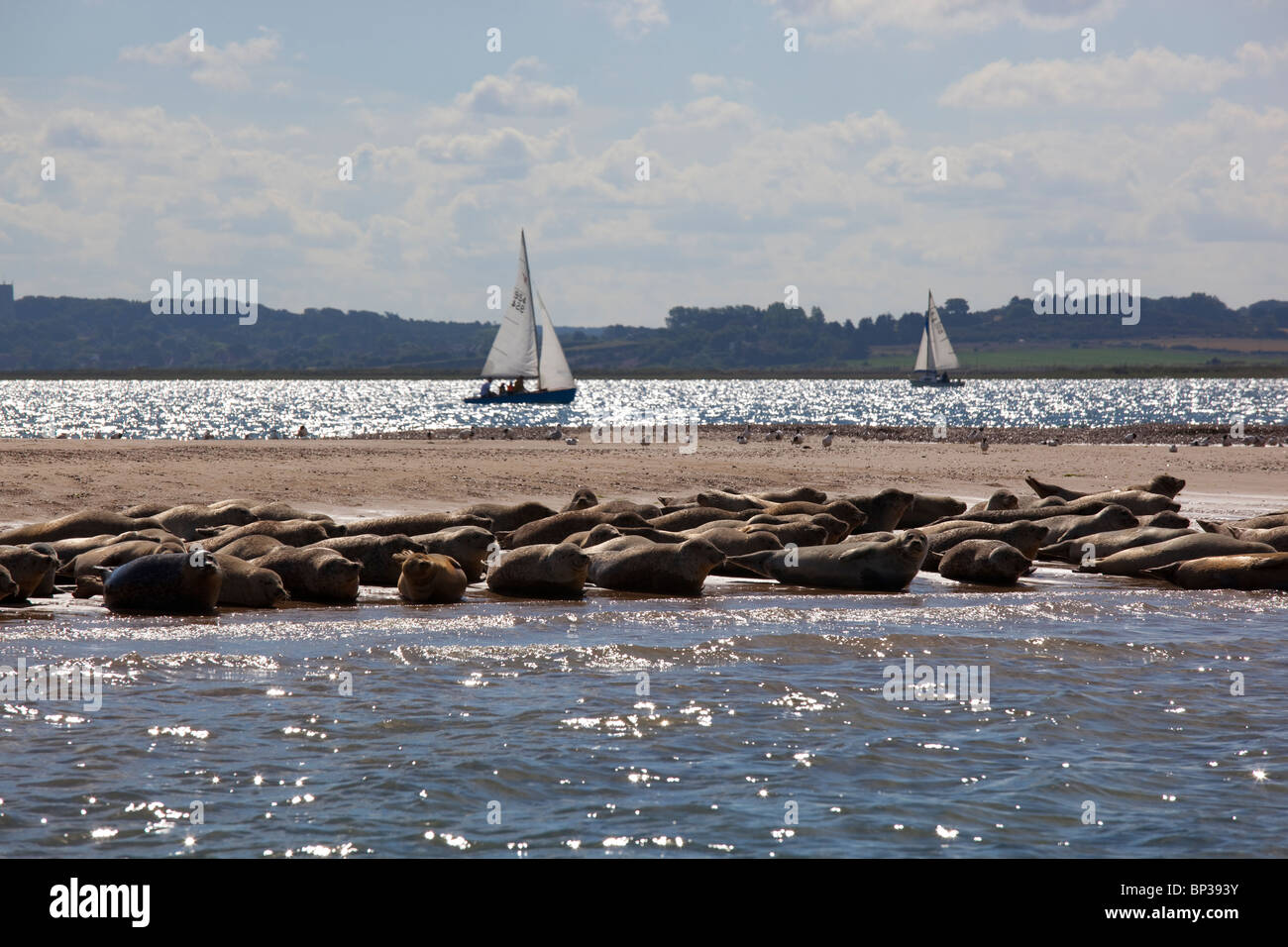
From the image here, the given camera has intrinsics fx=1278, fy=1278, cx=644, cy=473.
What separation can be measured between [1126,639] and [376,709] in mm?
6674

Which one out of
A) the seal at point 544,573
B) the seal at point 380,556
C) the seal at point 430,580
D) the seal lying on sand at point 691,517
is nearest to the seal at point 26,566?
the seal at point 380,556

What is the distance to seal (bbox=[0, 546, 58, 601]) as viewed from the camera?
39.0ft

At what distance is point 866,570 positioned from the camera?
14.1 m

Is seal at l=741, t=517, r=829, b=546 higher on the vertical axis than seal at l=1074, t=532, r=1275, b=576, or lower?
higher

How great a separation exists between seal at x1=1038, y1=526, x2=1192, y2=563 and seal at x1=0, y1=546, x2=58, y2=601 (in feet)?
38.7

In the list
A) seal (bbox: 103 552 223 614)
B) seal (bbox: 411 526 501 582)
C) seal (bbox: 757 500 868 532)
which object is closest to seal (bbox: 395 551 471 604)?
seal (bbox: 411 526 501 582)

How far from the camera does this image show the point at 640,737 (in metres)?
8.03

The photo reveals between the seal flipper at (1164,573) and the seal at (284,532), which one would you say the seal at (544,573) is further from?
the seal flipper at (1164,573)

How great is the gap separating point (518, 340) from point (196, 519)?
48.0m

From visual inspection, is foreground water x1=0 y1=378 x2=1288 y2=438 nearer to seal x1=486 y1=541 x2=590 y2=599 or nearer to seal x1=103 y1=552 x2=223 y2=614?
seal x1=486 y1=541 x2=590 y2=599

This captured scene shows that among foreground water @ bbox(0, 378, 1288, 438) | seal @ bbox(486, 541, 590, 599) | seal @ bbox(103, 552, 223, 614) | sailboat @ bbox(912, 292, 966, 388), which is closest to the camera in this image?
seal @ bbox(103, 552, 223, 614)

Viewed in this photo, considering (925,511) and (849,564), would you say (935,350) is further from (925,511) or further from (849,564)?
(849,564)

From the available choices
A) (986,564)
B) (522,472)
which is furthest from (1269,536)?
(522,472)
